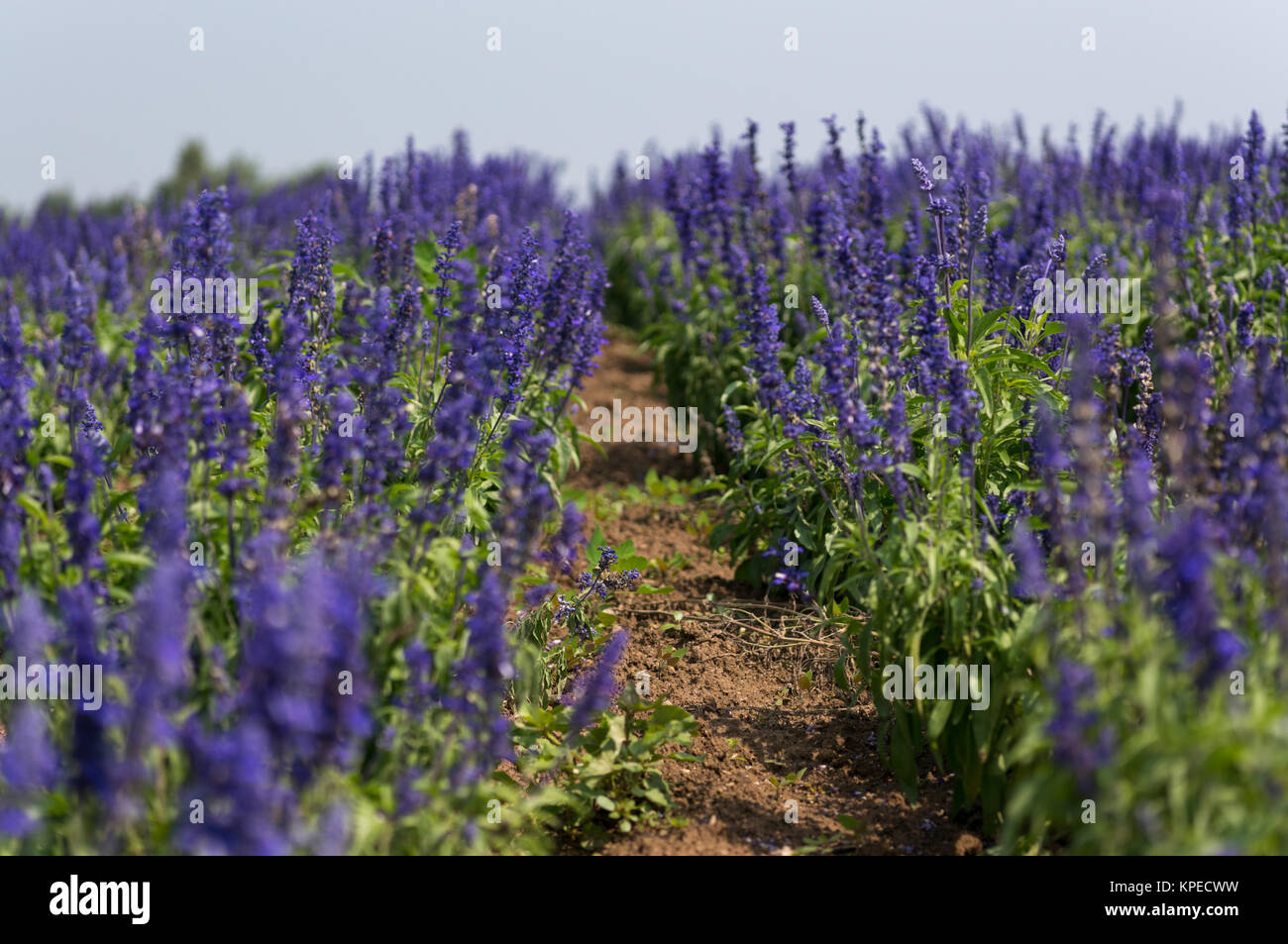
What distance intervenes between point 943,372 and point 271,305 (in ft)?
15.5

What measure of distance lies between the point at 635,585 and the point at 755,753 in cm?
176

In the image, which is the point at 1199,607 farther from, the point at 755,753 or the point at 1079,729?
the point at 755,753

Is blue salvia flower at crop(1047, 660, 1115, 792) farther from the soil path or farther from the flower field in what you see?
the soil path

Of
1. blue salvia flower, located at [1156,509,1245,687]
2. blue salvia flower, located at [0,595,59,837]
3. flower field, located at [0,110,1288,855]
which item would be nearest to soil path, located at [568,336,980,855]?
flower field, located at [0,110,1288,855]

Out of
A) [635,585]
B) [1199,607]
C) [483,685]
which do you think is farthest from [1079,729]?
[635,585]

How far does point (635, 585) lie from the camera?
6.80 metres

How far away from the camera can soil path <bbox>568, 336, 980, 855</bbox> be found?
178 inches

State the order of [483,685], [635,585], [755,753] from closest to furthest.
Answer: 1. [483,685]
2. [755,753]
3. [635,585]

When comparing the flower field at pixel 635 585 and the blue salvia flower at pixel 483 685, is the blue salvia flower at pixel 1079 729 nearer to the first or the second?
the flower field at pixel 635 585

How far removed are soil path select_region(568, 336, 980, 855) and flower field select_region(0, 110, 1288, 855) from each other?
24mm
